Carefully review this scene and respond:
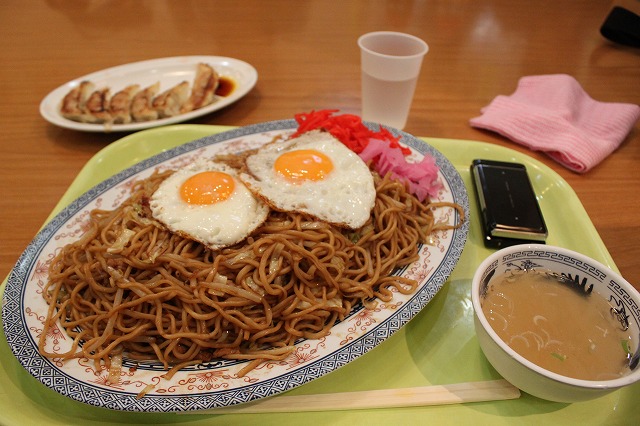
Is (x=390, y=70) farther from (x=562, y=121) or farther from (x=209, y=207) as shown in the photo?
(x=209, y=207)

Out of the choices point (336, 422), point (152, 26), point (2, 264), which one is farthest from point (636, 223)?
point (152, 26)

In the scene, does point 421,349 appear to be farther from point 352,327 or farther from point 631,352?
point 631,352

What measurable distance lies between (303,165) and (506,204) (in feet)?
3.24

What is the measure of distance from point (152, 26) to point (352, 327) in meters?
4.33

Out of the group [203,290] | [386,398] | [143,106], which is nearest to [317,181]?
[203,290]

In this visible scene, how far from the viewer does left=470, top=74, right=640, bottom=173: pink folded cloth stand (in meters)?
2.53

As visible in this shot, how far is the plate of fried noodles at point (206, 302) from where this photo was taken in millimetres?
1294

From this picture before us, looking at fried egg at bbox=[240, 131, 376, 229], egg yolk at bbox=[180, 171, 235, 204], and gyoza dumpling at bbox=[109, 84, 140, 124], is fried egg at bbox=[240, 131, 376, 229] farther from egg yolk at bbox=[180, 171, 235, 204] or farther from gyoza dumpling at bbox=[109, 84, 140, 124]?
gyoza dumpling at bbox=[109, 84, 140, 124]

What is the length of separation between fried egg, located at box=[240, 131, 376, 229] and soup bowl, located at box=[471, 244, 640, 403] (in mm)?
542

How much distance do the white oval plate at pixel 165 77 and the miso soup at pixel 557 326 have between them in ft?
7.19

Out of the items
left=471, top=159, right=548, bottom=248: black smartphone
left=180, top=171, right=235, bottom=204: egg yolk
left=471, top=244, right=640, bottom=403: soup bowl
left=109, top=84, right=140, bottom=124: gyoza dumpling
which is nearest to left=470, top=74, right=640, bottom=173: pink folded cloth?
left=471, top=159, right=548, bottom=248: black smartphone

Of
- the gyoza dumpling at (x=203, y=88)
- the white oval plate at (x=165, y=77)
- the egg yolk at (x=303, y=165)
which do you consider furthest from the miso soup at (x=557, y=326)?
the gyoza dumpling at (x=203, y=88)

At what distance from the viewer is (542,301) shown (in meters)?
1.39

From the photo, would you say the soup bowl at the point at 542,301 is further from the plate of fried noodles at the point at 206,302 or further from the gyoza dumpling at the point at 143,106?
the gyoza dumpling at the point at 143,106
